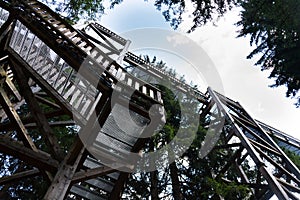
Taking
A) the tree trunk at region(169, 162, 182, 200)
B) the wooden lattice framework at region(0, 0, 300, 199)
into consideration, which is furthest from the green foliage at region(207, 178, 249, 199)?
the tree trunk at region(169, 162, 182, 200)

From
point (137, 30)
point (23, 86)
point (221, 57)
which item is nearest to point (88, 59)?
point (23, 86)

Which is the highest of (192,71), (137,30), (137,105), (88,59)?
(137,30)

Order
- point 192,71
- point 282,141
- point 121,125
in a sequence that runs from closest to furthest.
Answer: point 121,125, point 192,71, point 282,141

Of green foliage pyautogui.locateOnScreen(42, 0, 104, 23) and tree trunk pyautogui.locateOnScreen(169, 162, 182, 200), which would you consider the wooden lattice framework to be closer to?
green foliage pyautogui.locateOnScreen(42, 0, 104, 23)

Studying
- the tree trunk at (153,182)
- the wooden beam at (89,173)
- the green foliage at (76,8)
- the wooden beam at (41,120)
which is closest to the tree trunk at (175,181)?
the tree trunk at (153,182)

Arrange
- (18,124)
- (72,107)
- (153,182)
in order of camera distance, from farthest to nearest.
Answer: (153,182)
(72,107)
(18,124)

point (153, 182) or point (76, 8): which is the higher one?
point (76, 8)

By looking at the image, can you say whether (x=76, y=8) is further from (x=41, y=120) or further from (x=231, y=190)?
(x=231, y=190)

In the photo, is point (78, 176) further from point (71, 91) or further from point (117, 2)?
point (117, 2)

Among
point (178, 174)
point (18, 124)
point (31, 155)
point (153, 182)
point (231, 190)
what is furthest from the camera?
point (178, 174)

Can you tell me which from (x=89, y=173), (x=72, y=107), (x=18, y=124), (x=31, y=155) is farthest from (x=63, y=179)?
(x=72, y=107)

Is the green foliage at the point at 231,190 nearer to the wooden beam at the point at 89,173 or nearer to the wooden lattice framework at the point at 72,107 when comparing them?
the wooden lattice framework at the point at 72,107

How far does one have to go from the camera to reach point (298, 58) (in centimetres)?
606

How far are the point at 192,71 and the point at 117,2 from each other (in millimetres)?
2783
